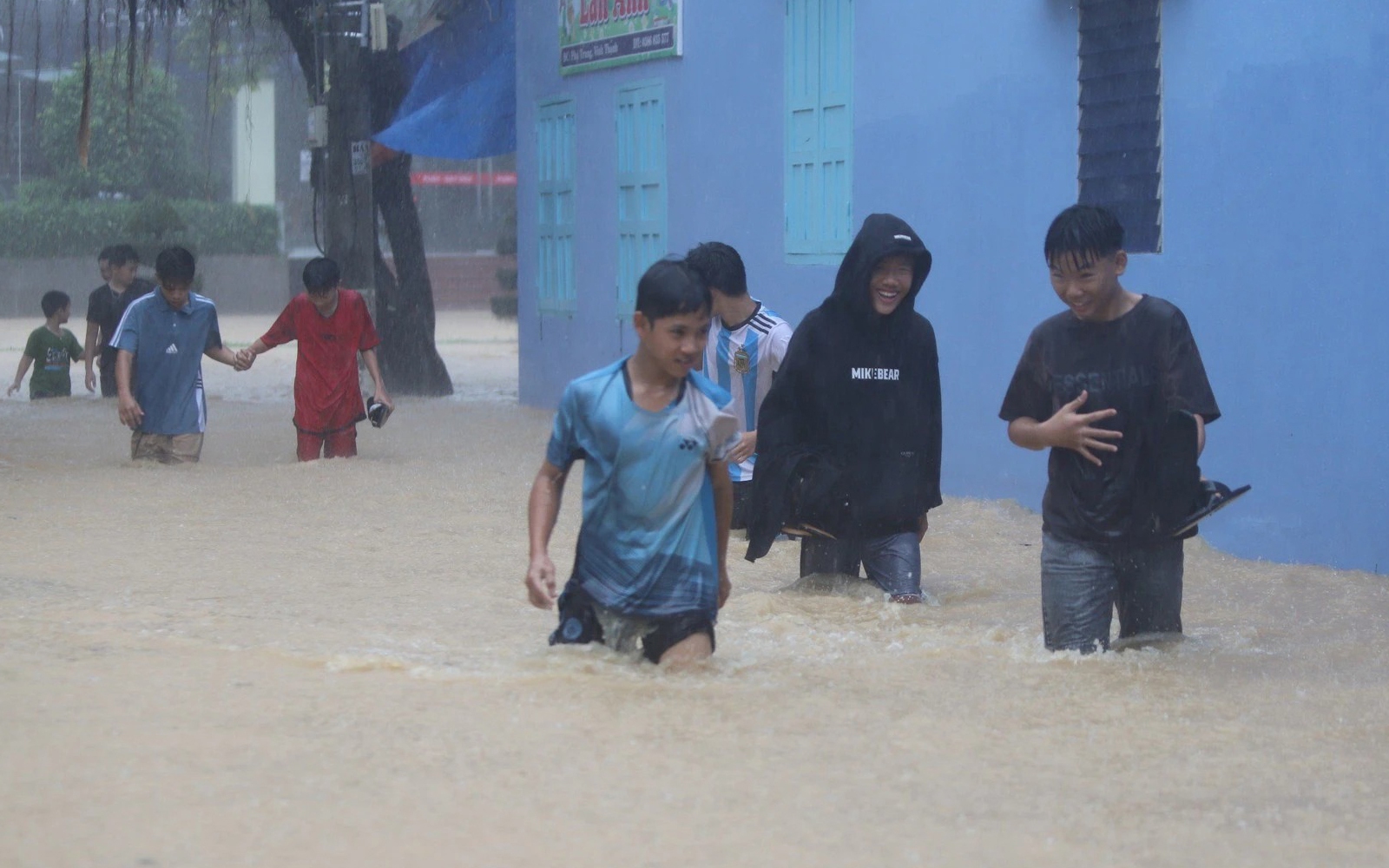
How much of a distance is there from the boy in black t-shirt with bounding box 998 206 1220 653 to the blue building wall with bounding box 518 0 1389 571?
286cm

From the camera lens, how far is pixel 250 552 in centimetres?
802

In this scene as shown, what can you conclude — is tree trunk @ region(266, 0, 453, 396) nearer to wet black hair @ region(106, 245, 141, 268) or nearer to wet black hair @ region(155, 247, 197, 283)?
wet black hair @ region(106, 245, 141, 268)

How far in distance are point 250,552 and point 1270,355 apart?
4958mm

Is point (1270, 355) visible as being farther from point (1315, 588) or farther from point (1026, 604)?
point (1026, 604)

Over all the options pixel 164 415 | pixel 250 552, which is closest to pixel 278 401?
pixel 164 415

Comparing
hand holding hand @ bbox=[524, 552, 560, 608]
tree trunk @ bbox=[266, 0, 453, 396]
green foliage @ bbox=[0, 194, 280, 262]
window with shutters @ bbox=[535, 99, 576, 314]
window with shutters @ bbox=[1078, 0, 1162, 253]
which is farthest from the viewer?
green foliage @ bbox=[0, 194, 280, 262]

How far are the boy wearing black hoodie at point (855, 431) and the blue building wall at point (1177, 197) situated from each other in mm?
2324

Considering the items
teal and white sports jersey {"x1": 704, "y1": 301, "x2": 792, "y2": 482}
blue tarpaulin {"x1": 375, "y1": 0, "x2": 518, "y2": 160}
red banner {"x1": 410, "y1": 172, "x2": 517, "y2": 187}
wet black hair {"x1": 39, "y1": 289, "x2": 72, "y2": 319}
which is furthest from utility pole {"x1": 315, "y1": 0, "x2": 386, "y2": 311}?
red banner {"x1": 410, "y1": 172, "x2": 517, "y2": 187}

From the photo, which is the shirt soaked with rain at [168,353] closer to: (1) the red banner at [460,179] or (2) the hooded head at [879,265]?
(2) the hooded head at [879,265]

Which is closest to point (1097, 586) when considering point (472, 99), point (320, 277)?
point (320, 277)

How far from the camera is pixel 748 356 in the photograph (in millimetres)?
7605

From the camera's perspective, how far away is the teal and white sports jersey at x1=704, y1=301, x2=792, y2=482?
7559 mm

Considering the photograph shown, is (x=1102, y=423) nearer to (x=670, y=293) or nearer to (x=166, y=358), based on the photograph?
(x=670, y=293)

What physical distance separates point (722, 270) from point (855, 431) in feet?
4.03
